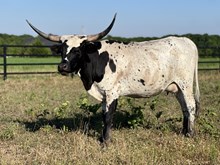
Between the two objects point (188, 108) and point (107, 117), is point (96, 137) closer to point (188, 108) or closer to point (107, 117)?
point (107, 117)

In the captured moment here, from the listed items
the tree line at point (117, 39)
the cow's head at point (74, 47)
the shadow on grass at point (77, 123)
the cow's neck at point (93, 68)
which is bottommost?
the tree line at point (117, 39)

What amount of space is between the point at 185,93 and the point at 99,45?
5.74 feet

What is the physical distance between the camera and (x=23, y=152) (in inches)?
223

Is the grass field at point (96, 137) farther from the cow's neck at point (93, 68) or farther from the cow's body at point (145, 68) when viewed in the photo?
the cow's neck at point (93, 68)

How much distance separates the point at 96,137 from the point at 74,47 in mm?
1583

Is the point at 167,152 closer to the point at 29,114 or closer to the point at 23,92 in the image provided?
the point at 29,114

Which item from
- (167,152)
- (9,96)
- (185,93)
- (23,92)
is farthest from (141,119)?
(23,92)

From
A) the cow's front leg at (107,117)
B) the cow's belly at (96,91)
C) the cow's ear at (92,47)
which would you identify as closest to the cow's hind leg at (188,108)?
the cow's front leg at (107,117)

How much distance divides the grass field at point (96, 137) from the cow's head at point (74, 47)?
115 cm

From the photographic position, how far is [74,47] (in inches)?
234

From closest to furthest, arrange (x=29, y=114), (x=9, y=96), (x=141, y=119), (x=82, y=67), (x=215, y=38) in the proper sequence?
(x=82, y=67)
(x=141, y=119)
(x=29, y=114)
(x=9, y=96)
(x=215, y=38)

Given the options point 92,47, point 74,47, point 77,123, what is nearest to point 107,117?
point 92,47

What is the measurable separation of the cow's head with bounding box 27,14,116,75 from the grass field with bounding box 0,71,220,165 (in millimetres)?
1147

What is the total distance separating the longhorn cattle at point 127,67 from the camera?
6.06m
